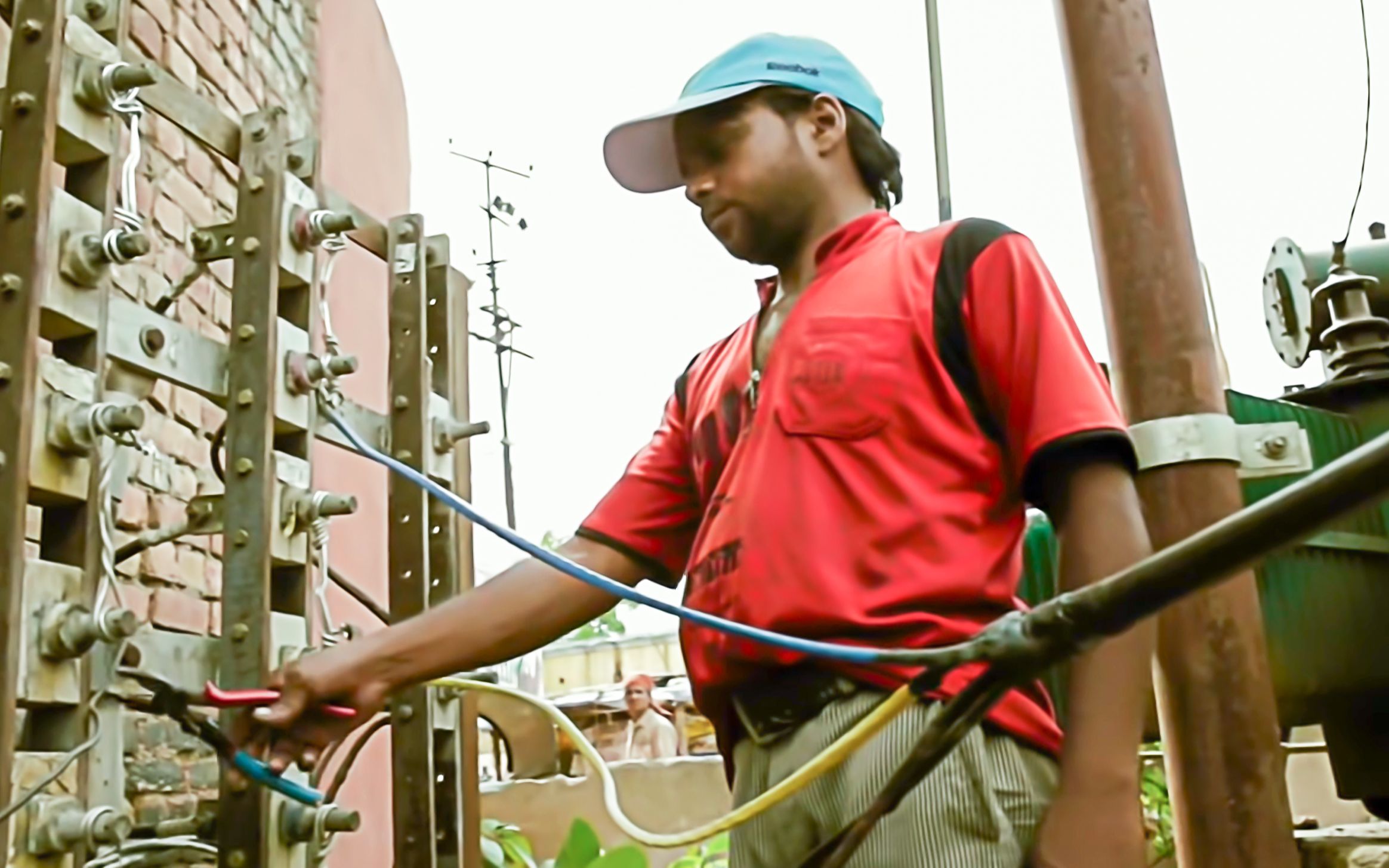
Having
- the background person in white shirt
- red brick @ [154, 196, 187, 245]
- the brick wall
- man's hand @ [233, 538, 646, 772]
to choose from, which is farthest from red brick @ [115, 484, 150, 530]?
the background person in white shirt

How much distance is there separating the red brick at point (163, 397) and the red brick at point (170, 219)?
0.37 meters

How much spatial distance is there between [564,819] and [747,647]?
4.80 metres

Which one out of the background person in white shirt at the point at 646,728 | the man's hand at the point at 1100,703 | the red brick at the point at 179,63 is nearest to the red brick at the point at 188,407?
the red brick at the point at 179,63

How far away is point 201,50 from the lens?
3348 millimetres

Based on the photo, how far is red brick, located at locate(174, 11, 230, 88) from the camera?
3.24m

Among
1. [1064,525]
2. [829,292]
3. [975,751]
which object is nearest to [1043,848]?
[975,751]

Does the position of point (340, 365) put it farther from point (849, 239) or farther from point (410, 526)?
point (849, 239)

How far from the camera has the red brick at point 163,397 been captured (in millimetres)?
2910

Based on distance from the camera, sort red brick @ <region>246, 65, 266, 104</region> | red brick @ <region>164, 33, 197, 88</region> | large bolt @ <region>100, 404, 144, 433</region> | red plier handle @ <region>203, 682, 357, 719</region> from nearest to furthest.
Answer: red plier handle @ <region>203, 682, 357, 719</region> < large bolt @ <region>100, 404, 144, 433</region> < red brick @ <region>164, 33, 197, 88</region> < red brick @ <region>246, 65, 266, 104</region>

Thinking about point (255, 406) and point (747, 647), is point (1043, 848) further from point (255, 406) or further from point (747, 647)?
point (255, 406)

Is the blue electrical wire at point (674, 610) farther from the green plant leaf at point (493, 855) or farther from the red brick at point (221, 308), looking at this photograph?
the green plant leaf at point (493, 855)

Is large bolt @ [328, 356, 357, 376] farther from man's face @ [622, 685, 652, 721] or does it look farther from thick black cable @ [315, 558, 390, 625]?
man's face @ [622, 685, 652, 721]

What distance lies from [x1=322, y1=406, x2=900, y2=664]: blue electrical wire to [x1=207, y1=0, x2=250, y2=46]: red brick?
2.21 meters

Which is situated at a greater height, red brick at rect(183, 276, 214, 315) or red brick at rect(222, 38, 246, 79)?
red brick at rect(222, 38, 246, 79)
